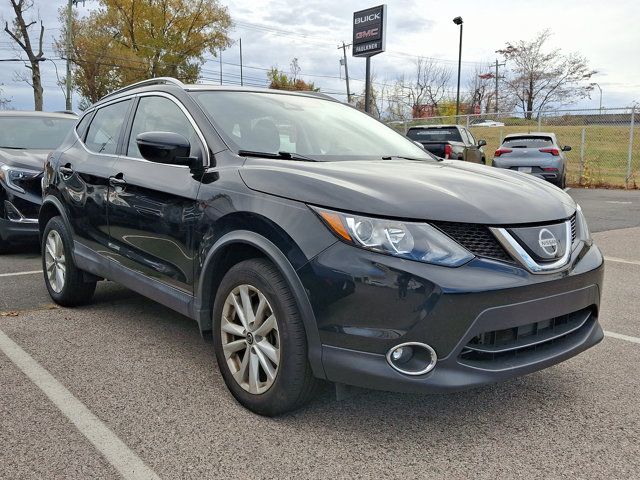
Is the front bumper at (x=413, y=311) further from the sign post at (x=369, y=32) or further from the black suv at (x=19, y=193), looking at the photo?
the sign post at (x=369, y=32)

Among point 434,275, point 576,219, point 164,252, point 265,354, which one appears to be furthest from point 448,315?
point 164,252

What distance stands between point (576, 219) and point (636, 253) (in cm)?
503

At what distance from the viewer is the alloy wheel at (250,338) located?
2691 millimetres

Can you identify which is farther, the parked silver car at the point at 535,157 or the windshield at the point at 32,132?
the parked silver car at the point at 535,157

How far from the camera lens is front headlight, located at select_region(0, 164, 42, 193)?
6.82m

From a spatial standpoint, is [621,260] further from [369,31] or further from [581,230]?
[369,31]

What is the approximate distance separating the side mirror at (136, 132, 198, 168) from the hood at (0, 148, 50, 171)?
4.52m

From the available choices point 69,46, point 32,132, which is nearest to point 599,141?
point 32,132

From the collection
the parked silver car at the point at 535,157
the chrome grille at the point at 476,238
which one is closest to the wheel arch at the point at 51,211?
the chrome grille at the point at 476,238

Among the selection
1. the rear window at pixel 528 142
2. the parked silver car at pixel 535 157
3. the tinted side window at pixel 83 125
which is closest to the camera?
the tinted side window at pixel 83 125

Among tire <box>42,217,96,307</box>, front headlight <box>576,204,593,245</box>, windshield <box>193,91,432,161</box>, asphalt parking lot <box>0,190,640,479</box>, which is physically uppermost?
windshield <box>193,91,432,161</box>

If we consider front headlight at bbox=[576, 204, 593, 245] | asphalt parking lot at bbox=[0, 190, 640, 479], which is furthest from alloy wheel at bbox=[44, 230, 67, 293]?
front headlight at bbox=[576, 204, 593, 245]

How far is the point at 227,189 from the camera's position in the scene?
2.94 meters

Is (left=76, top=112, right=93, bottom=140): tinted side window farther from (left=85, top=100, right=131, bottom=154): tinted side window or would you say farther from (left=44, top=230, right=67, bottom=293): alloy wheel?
(left=44, top=230, right=67, bottom=293): alloy wheel
